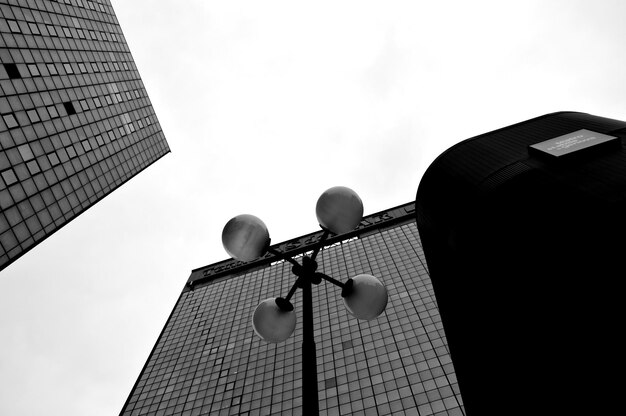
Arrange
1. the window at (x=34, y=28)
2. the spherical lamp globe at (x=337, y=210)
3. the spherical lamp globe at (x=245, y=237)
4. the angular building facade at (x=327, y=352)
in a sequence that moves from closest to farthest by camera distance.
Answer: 1. the spherical lamp globe at (x=245, y=237)
2. the spherical lamp globe at (x=337, y=210)
3. the window at (x=34, y=28)
4. the angular building facade at (x=327, y=352)

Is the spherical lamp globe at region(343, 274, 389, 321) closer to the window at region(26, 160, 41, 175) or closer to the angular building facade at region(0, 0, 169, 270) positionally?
the angular building facade at region(0, 0, 169, 270)

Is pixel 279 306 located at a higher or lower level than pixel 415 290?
higher

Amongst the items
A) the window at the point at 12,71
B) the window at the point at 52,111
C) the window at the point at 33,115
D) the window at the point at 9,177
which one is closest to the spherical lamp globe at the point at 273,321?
the window at the point at 9,177

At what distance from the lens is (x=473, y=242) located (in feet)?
54.2

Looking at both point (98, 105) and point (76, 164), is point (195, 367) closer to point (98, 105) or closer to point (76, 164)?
point (76, 164)

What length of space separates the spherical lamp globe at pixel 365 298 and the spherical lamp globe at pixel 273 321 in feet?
3.65

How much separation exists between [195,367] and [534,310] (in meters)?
49.5

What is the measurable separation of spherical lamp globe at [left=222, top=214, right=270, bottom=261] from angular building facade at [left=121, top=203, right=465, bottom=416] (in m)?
27.0

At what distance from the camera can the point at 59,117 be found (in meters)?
36.2

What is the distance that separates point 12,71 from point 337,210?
118 feet

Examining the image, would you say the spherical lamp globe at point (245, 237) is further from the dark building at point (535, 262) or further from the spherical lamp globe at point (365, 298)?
the dark building at point (535, 262)

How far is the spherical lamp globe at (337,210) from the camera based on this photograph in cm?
698

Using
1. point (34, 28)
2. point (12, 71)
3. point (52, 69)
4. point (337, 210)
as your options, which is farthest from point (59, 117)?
point (337, 210)

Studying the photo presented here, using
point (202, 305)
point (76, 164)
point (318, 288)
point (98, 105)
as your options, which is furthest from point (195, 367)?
point (98, 105)
